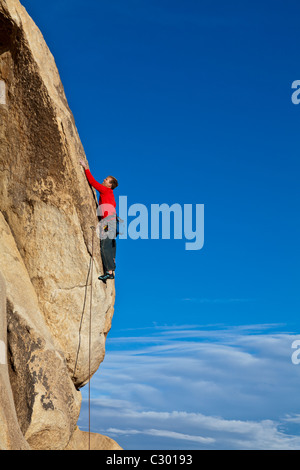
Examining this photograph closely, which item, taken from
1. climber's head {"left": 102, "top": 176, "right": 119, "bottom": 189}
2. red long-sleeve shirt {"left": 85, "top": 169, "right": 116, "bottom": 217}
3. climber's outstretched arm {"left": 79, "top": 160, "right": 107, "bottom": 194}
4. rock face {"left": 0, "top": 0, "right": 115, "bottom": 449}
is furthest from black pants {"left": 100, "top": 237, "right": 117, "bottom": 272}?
climber's head {"left": 102, "top": 176, "right": 119, "bottom": 189}

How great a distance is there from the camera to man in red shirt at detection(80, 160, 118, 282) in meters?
14.4

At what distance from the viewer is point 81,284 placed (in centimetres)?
1399

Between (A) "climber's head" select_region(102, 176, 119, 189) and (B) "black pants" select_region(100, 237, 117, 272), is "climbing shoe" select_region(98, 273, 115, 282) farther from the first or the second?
(A) "climber's head" select_region(102, 176, 119, 189)

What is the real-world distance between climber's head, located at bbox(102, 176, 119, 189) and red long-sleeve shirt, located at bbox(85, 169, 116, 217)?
0.22 meters

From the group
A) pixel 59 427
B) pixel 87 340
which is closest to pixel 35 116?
pixel 87 340

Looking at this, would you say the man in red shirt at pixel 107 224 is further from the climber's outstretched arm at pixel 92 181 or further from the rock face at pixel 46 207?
the rock face at pixel 46 207

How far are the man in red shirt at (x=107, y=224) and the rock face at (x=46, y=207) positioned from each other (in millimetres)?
185

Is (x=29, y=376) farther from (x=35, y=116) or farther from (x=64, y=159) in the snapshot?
(x=35, y=116)

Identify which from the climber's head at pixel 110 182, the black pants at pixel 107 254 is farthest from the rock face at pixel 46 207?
the climber's head at pixel 110 182

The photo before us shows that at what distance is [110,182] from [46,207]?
1883mm

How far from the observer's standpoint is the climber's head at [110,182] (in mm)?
14789

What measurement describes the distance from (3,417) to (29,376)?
8.01 feet
